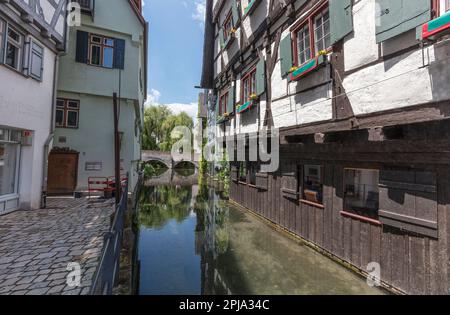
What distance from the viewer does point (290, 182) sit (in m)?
6.29

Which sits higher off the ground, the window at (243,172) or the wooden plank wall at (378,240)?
the window at (243,172)

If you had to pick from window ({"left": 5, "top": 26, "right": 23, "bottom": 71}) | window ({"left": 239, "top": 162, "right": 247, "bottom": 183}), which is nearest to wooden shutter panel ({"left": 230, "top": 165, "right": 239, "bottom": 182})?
window ({"left": 239, "top": 162, "right": 247, "bottom": 183})

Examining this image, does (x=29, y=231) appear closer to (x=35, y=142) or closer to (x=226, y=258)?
(x=35, y=142)

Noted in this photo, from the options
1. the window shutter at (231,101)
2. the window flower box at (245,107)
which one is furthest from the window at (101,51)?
the window flower box at (245,107)

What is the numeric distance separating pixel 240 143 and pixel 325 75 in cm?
456

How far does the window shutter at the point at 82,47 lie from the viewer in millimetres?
10109

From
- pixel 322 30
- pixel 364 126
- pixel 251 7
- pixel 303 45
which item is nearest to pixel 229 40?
pixel 251 7

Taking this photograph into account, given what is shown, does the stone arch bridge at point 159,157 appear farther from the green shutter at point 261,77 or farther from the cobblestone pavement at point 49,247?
the green shutter at point 261,77

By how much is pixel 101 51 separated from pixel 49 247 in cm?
926

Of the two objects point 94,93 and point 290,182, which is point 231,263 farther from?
point 94,93

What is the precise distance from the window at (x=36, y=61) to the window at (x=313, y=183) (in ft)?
29.3

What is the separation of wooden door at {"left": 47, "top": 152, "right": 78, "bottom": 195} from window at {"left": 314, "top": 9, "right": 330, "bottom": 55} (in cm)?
1033
